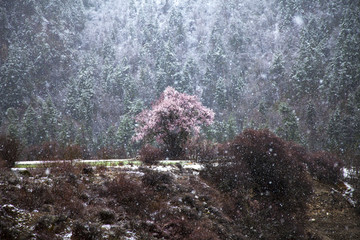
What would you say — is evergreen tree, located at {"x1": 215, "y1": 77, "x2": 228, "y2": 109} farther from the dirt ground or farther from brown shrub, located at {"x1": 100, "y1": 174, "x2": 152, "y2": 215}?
brown shrub, located at {"x1": 100, "y1": 174, "x2": 152, "y2": 215}

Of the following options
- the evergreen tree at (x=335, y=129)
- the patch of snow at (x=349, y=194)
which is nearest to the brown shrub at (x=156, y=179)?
the patch of snow at (x=349, y=194)

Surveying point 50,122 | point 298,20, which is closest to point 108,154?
point 50,122

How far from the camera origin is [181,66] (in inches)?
3696

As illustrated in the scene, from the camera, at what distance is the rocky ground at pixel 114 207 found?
718 cm

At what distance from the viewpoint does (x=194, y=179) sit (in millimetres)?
14867

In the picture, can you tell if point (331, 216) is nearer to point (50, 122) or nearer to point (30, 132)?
point (30, 132)

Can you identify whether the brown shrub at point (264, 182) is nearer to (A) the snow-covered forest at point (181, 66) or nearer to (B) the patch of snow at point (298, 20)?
(A) the snow-covered forest at point (181, 66)

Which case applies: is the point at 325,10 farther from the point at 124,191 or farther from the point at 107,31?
the point at 124,191

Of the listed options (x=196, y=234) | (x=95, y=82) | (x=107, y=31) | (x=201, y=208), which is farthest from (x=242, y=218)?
(x=107, y=31)

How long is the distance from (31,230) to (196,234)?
4722 mm

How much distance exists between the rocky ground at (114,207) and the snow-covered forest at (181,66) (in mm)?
39735

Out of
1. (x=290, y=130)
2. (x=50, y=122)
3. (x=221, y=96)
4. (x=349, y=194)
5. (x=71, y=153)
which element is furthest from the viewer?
(x=221, y=96)

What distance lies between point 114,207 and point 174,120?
13806 mm

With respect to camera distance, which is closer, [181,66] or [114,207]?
[114,207]
